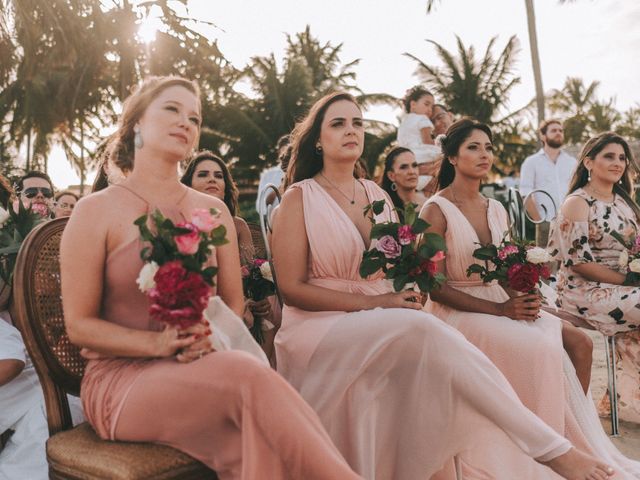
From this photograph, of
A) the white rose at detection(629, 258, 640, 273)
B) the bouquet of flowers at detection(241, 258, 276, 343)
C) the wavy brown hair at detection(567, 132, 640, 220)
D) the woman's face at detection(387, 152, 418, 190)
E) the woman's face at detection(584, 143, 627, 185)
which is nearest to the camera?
the bouquet of flowers at detection(241, 258, 276, 343)

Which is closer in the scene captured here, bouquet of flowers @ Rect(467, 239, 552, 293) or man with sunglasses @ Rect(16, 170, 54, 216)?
bouquet of flowers @ Rect(467, 239, 552, 293)

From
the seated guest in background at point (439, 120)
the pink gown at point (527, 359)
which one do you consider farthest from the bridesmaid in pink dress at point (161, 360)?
the seated guest in background at point (439, 120)

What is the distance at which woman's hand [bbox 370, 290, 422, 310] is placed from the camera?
10.9ft

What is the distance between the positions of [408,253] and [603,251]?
245cm

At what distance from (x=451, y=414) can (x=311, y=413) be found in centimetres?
106

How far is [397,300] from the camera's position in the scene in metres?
3.33

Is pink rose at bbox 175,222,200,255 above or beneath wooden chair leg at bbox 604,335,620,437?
above

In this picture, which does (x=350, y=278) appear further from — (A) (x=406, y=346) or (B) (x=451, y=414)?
(B) (x=451, y=414)

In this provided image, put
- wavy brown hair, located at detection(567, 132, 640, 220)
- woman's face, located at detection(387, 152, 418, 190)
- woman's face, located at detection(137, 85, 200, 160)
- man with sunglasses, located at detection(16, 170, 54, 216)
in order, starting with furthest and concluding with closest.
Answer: man with sunglasses, located at detection(16, 170, 54, 216) < woman's face, located at detection(387, 152, 418, 190) < wavy brown hair, located at detection(567, 132, 640, 220) < woman's face, located at detection(137, 85, 200, 160)

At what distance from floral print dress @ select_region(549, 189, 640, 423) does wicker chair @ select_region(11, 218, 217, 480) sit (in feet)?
11.9

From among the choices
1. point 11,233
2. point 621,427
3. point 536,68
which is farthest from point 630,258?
point 536,68

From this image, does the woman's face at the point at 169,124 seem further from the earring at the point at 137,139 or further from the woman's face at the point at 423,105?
the woman's face at the point at 423,105

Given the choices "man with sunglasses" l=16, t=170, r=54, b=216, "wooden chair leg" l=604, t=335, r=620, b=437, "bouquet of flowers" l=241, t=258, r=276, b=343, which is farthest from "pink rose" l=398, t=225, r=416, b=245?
"man with sunglasses" l=16, t=170, r=54, b=216

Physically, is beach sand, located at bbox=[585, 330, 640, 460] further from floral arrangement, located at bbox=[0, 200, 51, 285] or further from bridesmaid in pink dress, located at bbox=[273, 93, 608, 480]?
floral arrangement, located at bbox=[0, 200, 51, 285]
